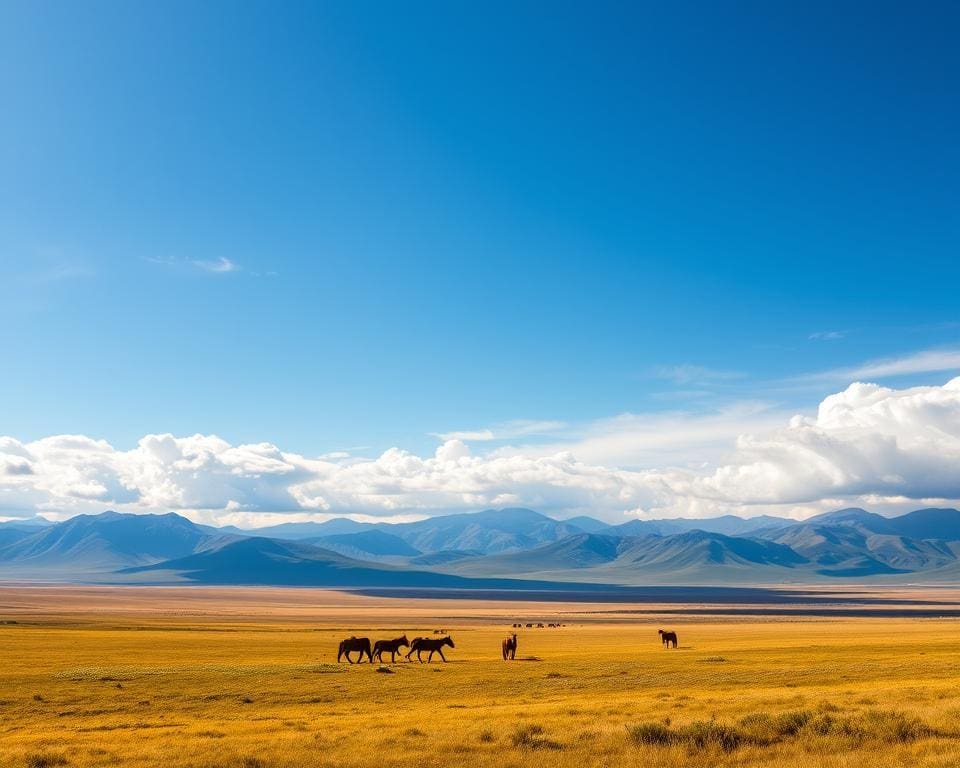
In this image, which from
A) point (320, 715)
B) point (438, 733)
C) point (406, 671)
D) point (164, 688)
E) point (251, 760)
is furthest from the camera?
point (406, 671)

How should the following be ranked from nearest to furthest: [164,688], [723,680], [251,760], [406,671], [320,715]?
[251,760] < [320,715] < [164,688] < [723,680] < [406,671]

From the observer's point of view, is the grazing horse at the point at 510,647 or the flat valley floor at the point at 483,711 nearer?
the flat valley floor at the point at 483,711

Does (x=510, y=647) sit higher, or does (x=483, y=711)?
(x=483, y=711)

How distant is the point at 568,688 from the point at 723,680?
7839 millimetres

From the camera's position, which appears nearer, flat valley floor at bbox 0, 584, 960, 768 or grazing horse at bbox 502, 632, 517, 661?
flat valley floor at bbox 0, 584, 960, 768

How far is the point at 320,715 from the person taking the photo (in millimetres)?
28500

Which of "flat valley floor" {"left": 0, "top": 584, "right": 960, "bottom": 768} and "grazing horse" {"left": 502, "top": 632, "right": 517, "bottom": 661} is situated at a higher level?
"flat valley floor" {"left": 0, "top": 584, "right": 960, "bottom": 768}

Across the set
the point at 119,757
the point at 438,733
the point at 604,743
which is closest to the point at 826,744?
the point at 604,743

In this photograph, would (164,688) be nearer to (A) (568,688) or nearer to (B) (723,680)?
(A) (568,688)

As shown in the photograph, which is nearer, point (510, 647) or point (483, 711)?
point (483, 711)

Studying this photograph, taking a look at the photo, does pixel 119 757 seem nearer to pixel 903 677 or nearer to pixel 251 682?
pixel 251 682

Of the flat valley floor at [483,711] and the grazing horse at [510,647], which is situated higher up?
the flat valley floor at [483,711]

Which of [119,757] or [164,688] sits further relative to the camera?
[164,688]

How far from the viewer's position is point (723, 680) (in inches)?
1489
